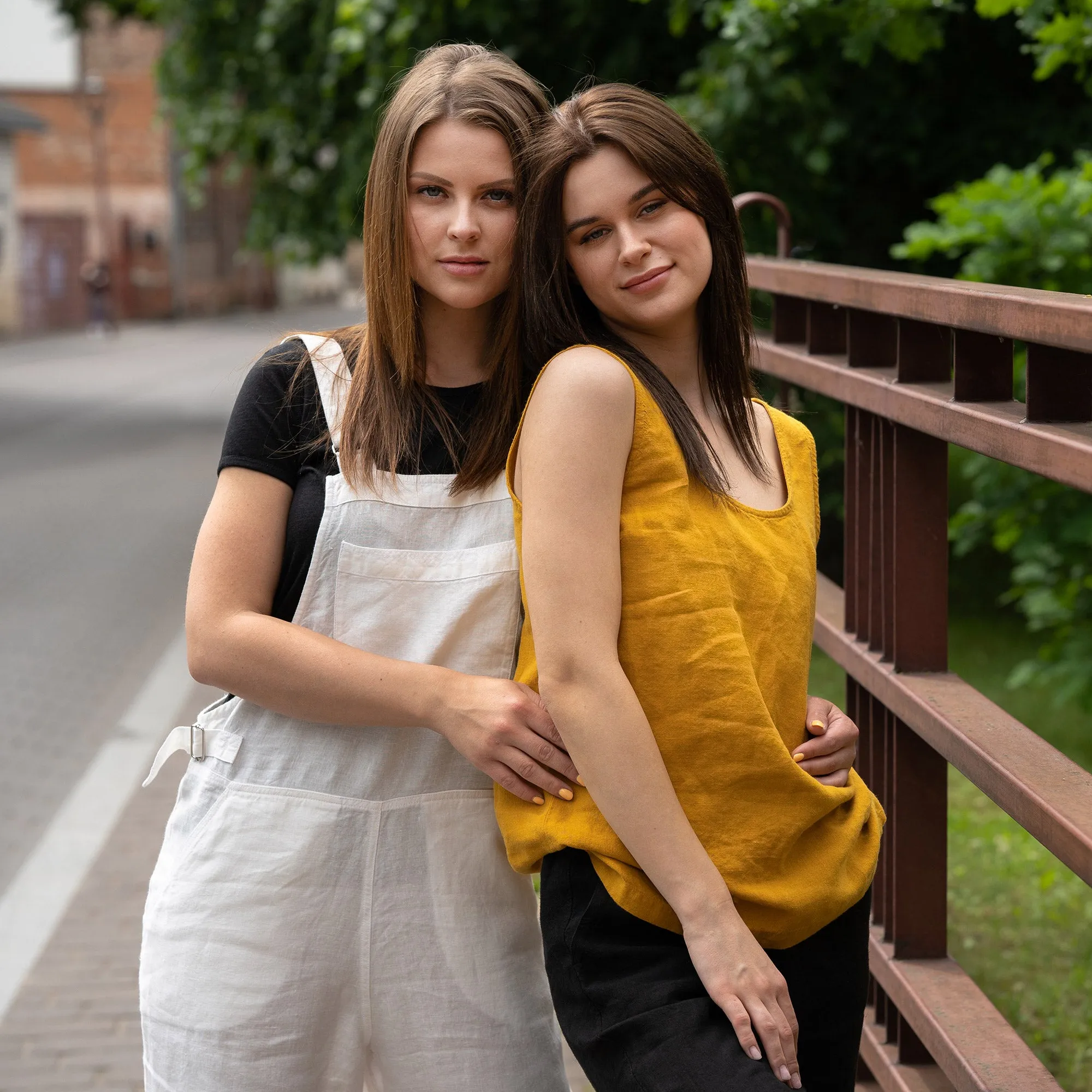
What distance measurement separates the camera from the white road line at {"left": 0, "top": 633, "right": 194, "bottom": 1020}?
4.33 m

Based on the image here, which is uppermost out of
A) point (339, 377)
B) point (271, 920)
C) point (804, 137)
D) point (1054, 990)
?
point (804, 137)

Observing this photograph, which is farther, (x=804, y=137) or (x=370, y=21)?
(x=370, y=21)

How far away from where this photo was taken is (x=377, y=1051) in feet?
6.81

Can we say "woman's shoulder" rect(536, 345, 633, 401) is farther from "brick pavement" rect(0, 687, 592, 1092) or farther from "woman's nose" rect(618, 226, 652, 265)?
"brick pavement" rect(0, 687, 592, 1092)

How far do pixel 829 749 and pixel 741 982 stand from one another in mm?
313

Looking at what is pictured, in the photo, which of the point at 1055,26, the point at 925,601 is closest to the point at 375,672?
the point at 925,601

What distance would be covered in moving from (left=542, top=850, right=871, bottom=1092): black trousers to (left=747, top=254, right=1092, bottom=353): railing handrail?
70 centimetres

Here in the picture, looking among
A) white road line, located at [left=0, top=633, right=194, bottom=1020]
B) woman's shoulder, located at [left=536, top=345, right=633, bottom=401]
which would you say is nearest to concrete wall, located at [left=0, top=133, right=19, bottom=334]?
white road line, located at [left=0, top=633, right=194, bottom=1020]

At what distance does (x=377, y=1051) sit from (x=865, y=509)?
3.84ft

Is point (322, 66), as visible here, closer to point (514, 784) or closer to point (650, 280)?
point (650, 280)

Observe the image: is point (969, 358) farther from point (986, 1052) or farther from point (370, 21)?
point (370, 21)

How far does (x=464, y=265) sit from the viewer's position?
196 cm

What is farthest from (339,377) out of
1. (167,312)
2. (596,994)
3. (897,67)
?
(167,312)

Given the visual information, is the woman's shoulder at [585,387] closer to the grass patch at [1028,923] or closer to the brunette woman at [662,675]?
the brunette woman at [662,675]
